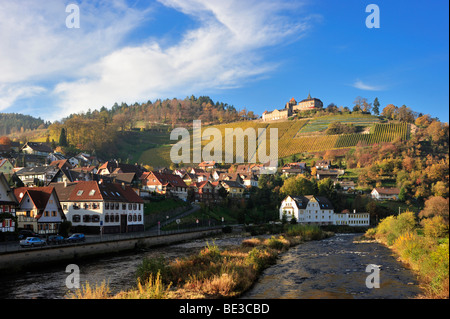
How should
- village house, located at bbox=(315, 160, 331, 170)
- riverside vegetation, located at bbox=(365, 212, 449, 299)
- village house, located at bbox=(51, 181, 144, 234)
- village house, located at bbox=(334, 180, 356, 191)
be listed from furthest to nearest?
village house, located at bbox=(315, 160, 331, 170) → village house, located at bbox=(334, 180, 356, 191) → village house, located at bbox=(51, 181, 144, 234) → riverside vegetation, located at bbox=(365, 212, 449, 299)

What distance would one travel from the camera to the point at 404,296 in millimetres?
24094

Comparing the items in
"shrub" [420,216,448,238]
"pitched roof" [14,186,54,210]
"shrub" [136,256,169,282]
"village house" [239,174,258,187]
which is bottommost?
"shrub" [136,256,169,282]

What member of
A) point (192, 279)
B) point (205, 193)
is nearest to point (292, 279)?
point (192, 279)

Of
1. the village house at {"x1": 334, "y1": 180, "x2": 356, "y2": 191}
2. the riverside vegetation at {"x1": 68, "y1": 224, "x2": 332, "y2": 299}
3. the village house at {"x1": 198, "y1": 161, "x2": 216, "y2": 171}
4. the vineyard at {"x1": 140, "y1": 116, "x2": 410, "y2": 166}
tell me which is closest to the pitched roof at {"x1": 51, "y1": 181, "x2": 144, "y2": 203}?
the riverside vegetation at {"x1": 68, "y1": 224, "x2": 332, "y2": 299}

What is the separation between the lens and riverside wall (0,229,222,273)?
1311 inches

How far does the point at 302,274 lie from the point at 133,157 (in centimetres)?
16262

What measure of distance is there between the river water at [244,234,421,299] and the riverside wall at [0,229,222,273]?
21.1m

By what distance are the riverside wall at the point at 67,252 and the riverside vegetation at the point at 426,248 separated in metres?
34.5

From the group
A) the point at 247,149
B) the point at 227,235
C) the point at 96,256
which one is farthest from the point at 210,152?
the point at 96,256

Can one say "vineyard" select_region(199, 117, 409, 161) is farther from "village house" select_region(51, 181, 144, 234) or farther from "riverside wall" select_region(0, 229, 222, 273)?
"riverside wall" select_region(0, 229, 222, 273)

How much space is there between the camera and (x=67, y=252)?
128ft

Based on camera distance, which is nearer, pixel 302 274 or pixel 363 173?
pixel 302 274

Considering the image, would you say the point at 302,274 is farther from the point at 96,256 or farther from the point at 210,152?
the point at 210,152

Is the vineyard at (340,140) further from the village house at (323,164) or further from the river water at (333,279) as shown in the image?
the river water at (333,279)
